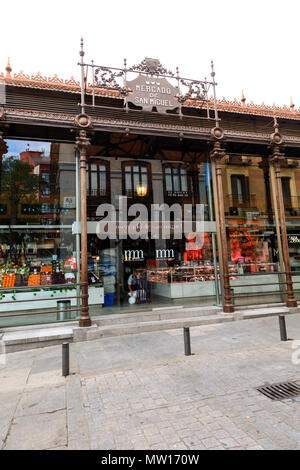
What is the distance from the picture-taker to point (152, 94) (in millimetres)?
9914

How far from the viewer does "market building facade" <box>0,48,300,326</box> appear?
30.0 ft

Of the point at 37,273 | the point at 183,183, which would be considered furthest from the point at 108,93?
the point at 37,273

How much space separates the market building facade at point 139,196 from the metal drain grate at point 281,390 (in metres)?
5.05

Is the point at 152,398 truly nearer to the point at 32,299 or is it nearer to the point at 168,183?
the point at 32,299

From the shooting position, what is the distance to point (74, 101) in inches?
377

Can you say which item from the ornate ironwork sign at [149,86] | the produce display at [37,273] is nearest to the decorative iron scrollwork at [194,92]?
the ornate ironwork sign at [149,86]

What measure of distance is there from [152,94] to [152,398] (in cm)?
947

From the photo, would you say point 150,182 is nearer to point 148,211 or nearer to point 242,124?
point 148,211

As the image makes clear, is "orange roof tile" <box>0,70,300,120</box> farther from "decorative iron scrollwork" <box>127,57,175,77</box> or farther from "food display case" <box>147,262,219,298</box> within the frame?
"food display case" <box>147,262,219,298</box>

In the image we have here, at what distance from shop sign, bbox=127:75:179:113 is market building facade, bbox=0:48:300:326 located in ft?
0.13

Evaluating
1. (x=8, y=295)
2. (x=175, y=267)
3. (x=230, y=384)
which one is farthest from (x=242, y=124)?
(x=8, y=295)

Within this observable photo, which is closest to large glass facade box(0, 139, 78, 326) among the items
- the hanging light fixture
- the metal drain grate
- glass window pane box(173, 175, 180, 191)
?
the hanging light fixture
